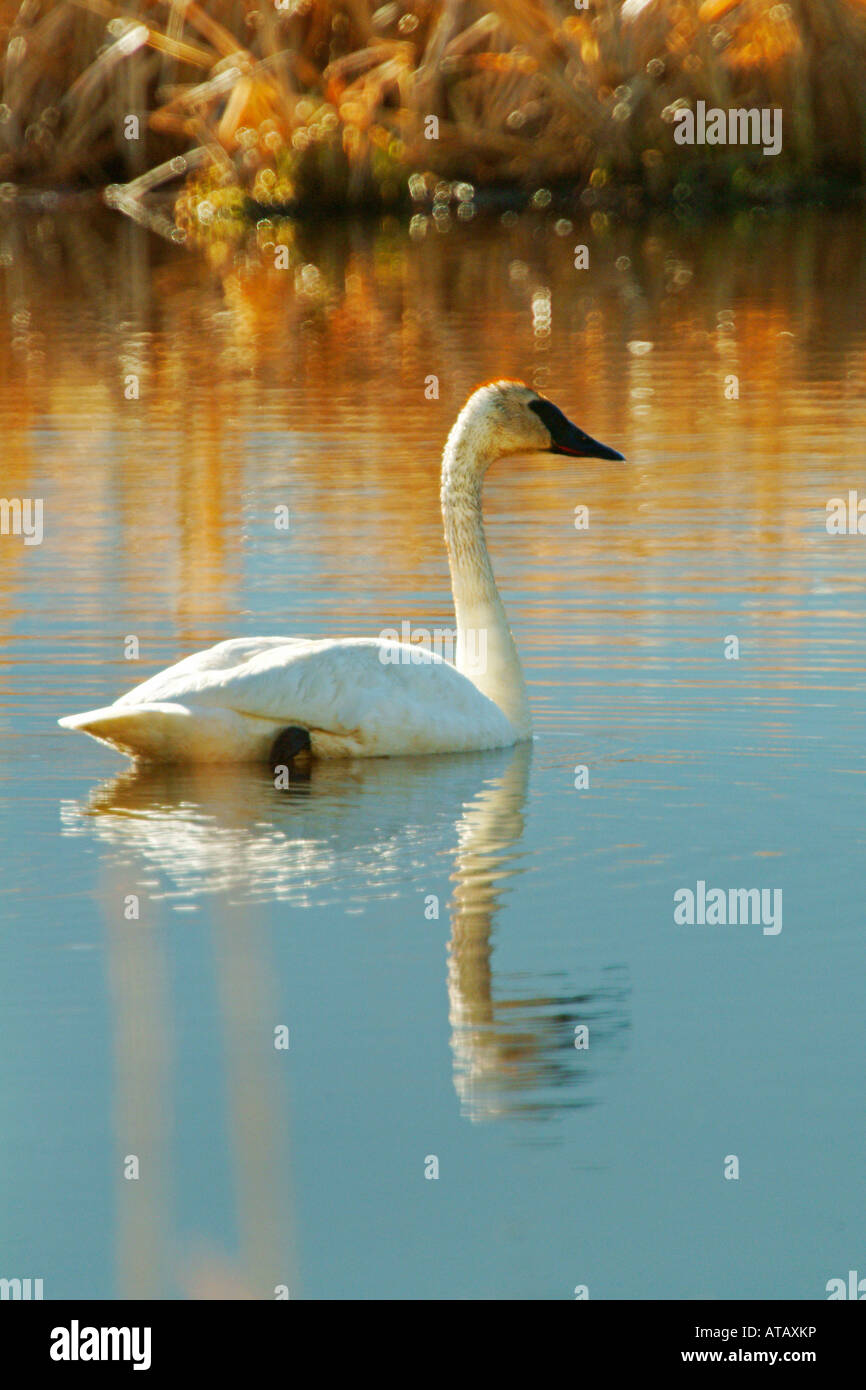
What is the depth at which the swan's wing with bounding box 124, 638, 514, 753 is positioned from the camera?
8.04 m

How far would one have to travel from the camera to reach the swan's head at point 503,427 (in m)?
9.43

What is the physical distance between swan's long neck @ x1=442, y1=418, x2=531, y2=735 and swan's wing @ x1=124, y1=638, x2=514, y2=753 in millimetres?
230

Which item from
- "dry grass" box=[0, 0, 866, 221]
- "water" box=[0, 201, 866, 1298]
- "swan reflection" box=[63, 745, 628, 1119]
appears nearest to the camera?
"water" box=[0, 201, 866, 1298]

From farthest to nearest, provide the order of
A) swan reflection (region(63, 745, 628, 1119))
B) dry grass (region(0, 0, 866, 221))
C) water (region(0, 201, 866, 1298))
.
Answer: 1. dry grass (region(0, 0, 866, 221))
2. swan reflection (region(63, 745, 628, 1119))
3. water (region(0, 201, 866, 1298))

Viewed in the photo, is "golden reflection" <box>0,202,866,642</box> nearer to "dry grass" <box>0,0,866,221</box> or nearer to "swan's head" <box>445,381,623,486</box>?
"swan's head" <box>445,381,623,486</box>

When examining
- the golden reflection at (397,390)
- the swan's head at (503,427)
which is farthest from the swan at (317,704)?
the golden reflection at (397,390)

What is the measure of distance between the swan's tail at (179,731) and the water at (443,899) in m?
0.11

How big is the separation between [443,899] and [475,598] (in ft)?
8.11

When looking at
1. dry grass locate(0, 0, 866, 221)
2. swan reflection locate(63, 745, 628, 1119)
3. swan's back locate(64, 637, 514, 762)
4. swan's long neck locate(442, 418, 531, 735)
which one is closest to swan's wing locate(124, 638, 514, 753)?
swan's back locate(64, 637, 514, 762)

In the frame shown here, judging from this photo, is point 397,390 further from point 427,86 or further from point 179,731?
point 427,86

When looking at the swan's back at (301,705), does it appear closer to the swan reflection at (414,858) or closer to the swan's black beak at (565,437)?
the swan reflection at (414,858)

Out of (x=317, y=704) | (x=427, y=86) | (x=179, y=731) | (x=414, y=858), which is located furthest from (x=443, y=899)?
(x=427, y=86)

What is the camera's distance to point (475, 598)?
9102 mm

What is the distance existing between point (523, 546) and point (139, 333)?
1085cm
